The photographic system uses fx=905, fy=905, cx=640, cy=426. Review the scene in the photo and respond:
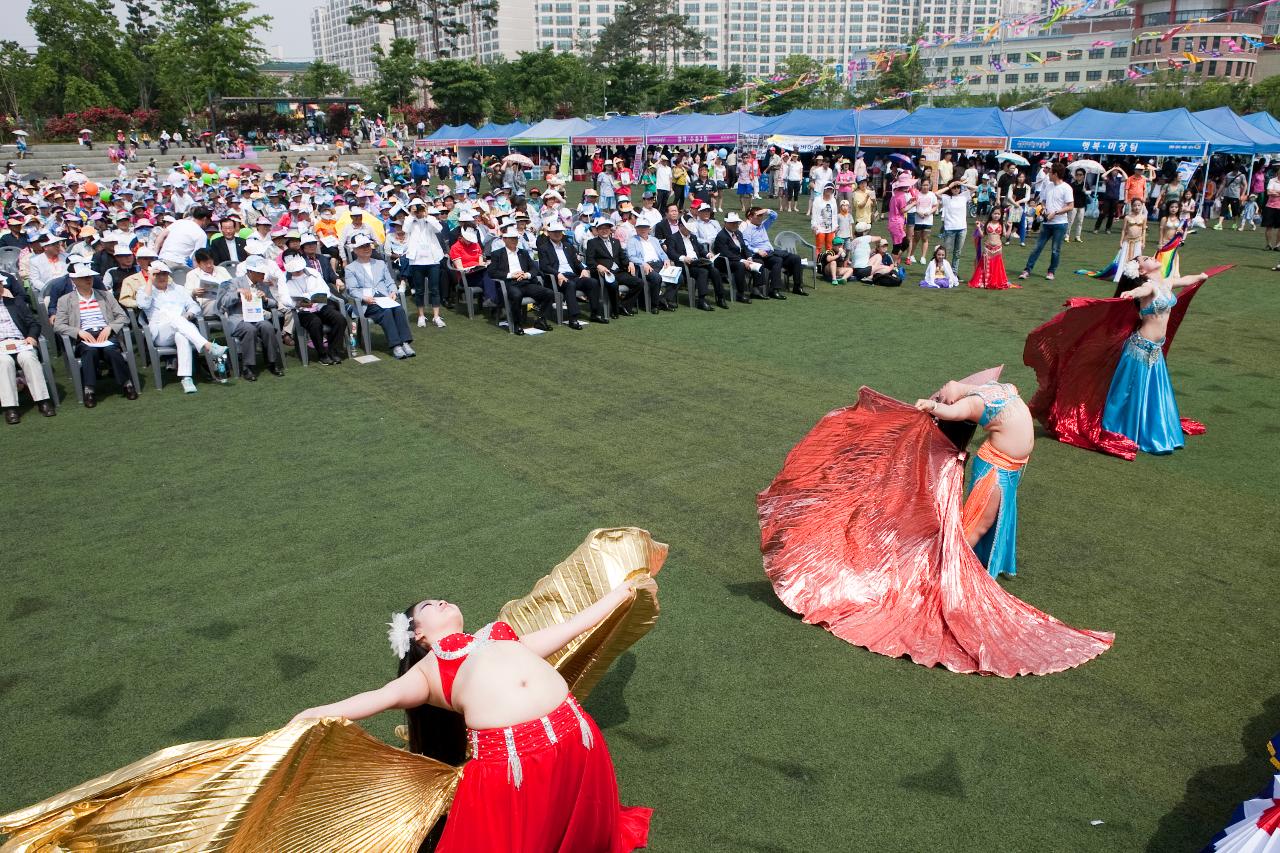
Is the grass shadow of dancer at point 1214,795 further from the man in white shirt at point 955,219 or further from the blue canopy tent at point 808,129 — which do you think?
the blue canopy tent at point 808,129

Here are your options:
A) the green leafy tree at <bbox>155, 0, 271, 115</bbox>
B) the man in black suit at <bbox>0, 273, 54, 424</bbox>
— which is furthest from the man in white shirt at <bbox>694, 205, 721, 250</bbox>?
the green leafy tree at <bbox>155, 0, 271, 115</bbox>

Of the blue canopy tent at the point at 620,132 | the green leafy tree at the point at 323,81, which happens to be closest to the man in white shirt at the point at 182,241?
the blue canopy tent at the point at 620,132

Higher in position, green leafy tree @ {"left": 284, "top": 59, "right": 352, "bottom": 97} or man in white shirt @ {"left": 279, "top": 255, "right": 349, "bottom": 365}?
green leafy tree @ {"left": 284, "top": 59, "right": 352, "bottom": 97}

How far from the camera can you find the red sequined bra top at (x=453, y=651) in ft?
8.68

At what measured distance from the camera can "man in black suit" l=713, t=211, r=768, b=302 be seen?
12570 millimetres

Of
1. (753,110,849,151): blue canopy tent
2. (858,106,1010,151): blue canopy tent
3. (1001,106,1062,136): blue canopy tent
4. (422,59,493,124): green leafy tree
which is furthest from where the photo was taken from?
(422,59,493,124): green leafy tree

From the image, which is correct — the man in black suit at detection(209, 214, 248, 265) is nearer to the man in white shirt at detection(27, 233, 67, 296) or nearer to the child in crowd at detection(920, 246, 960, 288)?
the man in white shirt at detection(27, 233, 67, 296)

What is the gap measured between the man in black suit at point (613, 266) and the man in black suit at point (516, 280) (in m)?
0.73

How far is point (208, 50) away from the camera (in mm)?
47281

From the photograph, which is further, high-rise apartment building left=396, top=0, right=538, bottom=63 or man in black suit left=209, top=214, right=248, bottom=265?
high-rise apartment building left=396, top=0, right=538, bottom=63

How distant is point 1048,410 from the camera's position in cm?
733

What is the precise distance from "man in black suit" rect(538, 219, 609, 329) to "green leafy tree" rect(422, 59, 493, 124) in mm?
47940

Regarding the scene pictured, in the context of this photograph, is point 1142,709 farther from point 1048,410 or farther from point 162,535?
point 162,535

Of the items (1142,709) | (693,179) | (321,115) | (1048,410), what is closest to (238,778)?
(1142,709)
